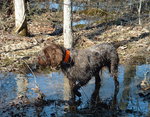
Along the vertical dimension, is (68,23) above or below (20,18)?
below

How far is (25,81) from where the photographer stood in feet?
20.9

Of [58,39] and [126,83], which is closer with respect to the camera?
[126,83]

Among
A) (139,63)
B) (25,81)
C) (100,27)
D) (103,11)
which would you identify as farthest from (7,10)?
(139,63)

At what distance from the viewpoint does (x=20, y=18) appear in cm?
1073

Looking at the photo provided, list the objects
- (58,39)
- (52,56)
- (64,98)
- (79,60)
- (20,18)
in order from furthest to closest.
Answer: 1. (20,18)
2. (58,39)
3. (64,98)
4. (79,60)
5. (52,56)

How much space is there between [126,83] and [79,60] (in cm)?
219

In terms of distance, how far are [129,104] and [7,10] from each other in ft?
37.8

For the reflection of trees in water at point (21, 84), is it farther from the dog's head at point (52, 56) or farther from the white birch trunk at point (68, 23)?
the white birch trunk at point (68, 23)

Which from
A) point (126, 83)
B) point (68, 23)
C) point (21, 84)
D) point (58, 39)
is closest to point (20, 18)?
point (58, 39)

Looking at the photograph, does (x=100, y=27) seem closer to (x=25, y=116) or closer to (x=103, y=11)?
(x=103, y=11)

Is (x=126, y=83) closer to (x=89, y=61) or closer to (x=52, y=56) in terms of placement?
(x=89, y=61)

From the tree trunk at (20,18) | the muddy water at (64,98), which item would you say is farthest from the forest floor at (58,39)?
the muddy water at (64,98)

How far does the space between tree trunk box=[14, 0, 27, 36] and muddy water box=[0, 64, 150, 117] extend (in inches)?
178

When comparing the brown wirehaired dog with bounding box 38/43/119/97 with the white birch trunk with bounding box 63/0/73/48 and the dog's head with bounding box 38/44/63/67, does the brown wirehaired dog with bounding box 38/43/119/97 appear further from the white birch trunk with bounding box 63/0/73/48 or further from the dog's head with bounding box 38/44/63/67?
the white birch trunk with bounding box 63/0/73/48
